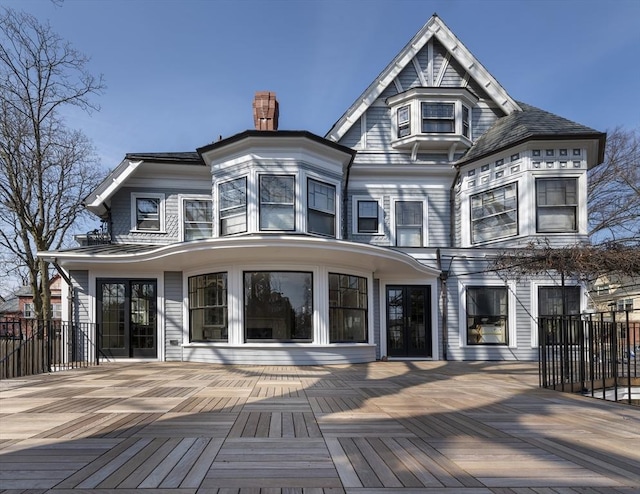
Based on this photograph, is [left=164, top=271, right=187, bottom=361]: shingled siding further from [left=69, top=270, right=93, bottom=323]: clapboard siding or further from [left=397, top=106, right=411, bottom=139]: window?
[left=397, top=106, right=411, bottom=139]: window

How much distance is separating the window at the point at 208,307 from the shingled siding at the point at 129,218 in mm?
2256

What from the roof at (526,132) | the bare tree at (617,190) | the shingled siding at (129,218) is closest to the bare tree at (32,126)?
the shingled siding at (129,218)

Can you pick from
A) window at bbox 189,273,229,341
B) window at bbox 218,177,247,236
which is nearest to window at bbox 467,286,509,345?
window at bbox 218,177,247,236

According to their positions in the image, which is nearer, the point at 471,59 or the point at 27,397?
the point at 27,397

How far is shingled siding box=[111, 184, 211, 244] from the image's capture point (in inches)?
491

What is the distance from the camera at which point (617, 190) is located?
2177cm

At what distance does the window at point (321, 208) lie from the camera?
11.0 meters

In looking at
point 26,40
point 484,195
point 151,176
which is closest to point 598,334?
point 484,195

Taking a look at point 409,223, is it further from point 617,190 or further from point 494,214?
point 617,190

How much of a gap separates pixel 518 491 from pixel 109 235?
1226 centimetres

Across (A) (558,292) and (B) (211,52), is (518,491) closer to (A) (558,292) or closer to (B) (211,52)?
(A) (558,292)

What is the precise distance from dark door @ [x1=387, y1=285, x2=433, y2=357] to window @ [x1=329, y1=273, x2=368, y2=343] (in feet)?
3.85

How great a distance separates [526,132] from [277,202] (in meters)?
6.75

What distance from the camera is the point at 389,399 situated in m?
5.66
